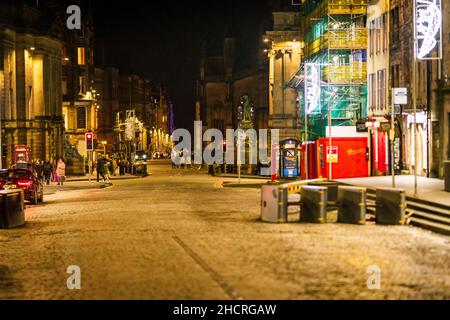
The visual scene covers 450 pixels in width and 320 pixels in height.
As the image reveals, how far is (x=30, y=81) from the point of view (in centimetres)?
7069

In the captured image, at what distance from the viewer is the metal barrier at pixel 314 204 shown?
69.3ft

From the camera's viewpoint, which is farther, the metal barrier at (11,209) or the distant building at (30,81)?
the distant building at (30,81)

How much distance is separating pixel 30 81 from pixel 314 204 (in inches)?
2118

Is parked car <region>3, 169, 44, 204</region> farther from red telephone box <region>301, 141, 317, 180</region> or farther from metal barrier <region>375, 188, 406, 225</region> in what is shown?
red telephone box <region>301, 141, 317, 180</region>

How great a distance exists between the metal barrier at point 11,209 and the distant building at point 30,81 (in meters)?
40.2

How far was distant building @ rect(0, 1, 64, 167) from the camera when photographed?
65688 mm

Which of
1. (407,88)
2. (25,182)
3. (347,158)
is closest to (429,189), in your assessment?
(407,88)

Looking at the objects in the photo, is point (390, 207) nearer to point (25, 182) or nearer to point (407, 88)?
point (25, 182)

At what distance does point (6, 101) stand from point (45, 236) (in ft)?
160

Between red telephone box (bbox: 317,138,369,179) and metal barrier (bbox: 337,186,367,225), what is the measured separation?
1969cm

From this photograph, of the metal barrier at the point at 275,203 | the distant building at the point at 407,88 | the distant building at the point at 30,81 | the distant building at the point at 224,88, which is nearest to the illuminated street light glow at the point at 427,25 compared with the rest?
the distant building at the point at 407,88

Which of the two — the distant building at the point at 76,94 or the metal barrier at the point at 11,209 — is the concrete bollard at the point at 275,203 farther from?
the distant building at the point at 76,94

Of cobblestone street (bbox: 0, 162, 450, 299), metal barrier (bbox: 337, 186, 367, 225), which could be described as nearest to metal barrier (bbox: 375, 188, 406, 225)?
metal barrier (bbox: 337, 186, 367, 225)
